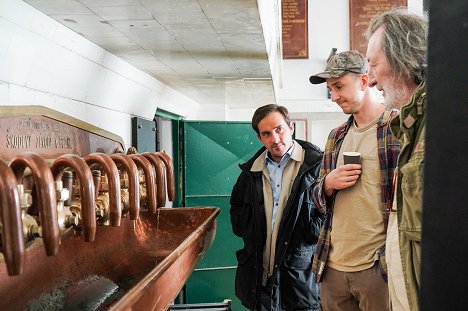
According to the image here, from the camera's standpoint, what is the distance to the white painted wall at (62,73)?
175cm

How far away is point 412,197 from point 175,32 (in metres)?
1.57

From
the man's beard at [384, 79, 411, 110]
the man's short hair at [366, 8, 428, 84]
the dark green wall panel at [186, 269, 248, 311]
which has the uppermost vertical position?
the man's short hair at [366, 8, 428, 84]

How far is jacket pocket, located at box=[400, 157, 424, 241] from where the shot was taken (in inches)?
44.0

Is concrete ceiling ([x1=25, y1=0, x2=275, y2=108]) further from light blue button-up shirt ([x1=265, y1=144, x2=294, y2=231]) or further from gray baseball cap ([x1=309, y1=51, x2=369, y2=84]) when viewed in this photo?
light blue button-up shirt ([x1=265, y1=144, x2=294, y2=231])

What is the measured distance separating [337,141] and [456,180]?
1.81 meters

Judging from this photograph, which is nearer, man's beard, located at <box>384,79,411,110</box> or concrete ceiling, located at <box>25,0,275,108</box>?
man's beard, located at <box>384,79,411,110</box>

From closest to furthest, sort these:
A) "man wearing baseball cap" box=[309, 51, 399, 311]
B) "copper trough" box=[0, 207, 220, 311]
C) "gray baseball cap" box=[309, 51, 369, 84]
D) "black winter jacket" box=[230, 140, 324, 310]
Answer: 1. "copper trough" box=[0, 207, 220, 311]
2. "man wearing baseball cap" box=[309, 51, 399, 311]
3. "gray baseball cap" box=[309, 51, 369, 84]
4. "black winter jacket" box=[230, 140, 324, 310]

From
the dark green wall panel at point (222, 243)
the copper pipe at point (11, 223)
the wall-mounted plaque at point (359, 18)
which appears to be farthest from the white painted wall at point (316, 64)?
the copper pipe at point (11, 223)

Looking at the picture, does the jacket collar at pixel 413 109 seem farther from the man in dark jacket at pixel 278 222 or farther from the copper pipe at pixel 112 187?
the man in dark jacket at pixel 278 222

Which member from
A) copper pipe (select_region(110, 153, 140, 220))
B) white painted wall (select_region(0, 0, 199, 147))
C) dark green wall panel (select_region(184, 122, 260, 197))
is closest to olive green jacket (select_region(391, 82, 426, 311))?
copper pipe (select_region(110, 153, 140, 220))

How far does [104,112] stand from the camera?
9.41 ft

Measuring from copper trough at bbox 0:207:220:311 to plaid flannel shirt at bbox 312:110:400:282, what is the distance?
511 millimetres

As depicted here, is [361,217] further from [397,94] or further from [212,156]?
[212,156]

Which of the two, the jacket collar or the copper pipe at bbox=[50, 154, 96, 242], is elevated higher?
the jacket collar
